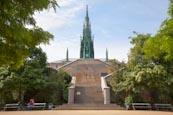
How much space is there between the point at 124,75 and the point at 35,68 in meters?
7.72

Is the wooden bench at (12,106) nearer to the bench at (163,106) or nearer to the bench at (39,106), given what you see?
the bench at (39,106)

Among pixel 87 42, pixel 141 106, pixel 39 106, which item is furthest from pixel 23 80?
pixel 87 42

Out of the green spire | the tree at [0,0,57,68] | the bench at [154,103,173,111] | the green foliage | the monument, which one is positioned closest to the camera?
the tree at [0,0,57,68]

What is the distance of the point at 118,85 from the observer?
2664cm

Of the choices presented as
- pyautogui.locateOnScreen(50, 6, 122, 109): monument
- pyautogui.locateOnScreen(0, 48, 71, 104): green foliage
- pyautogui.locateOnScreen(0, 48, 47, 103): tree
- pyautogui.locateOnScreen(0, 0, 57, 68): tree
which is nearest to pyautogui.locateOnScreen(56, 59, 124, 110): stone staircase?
pyautogui.locateOnScreen(50, 6, 122, 109): monument

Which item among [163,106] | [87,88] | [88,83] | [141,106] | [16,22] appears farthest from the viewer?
[88,83]

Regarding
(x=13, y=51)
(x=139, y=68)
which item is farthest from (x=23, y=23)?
(x=139, y=68)

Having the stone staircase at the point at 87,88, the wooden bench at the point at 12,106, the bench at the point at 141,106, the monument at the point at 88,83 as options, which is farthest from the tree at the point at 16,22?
the bench at the point at 141,106

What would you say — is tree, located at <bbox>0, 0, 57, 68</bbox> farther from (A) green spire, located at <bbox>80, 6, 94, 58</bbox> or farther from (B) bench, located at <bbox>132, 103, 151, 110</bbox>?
(A) green spire, located at <bbox>80, 6, 94, 58</bbox>

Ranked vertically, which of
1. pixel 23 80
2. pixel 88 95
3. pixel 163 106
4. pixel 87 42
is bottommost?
pixel 163 106

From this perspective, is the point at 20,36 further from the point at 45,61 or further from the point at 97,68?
the point at 97,68

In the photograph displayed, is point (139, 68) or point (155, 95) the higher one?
point (139, 68)

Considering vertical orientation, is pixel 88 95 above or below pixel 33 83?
below

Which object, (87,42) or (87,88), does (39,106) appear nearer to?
(87,88)
